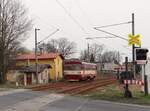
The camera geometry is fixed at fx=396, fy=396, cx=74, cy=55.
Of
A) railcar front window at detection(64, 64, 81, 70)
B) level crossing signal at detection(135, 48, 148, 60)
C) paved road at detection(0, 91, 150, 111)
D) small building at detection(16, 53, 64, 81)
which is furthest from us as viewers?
small building at detection(16, 53, 64, 81)

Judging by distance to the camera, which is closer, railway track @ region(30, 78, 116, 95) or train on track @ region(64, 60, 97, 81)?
railway track @ region(30, 78, 116, 95)

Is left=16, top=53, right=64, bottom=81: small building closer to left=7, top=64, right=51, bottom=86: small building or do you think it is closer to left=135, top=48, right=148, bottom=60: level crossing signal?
left=7, top=64, right=51, bottom=86: small building

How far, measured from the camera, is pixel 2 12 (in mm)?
60312

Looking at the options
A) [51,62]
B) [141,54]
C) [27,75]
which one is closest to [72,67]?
[27,75]

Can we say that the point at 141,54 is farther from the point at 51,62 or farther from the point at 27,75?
the point at 51,62

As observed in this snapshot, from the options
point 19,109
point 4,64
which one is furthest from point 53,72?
point 19,109

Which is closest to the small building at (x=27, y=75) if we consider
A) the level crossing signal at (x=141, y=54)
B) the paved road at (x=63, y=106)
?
the level crossing signal at (x=141, y=54)

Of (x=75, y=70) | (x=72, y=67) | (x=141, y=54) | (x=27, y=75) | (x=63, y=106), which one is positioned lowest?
(x=63, y=106)

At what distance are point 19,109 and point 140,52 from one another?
388 inches

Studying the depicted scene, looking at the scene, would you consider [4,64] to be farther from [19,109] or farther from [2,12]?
[19,109]

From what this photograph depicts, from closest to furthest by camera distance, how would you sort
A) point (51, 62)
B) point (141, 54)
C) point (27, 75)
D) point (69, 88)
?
1. point (141, 54)
2. point (69, 88)
3. point (27, 75)
4. point (51, 62)

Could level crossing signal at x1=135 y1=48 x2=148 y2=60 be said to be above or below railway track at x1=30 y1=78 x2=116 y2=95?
above

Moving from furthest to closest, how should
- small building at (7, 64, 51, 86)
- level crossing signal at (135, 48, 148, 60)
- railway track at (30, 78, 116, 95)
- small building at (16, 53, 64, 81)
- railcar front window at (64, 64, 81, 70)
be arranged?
1. small building at (16, 53, 64, 81)
2. small building at (7, 64, 51, 86)
3. railcar front window at (64, 64, 81, 70)
4. railway track at (30, 78, 116, 95)
5. level crossing signal at (135, 48, 148, 60)

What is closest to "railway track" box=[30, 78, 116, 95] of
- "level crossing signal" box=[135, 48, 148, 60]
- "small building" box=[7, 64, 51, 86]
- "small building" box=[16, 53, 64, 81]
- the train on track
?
"level crossing signal" box=[135, 48, 148, 60]
